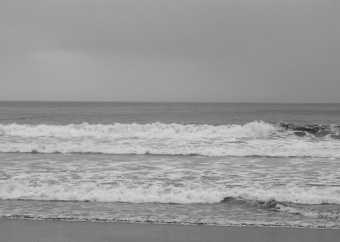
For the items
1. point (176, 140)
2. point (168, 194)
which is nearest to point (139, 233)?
point (168, 194)

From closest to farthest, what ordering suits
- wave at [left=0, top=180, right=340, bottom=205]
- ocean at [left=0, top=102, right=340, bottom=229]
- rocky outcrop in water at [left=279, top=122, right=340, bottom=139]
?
ocean at [left=0, top=102, right=340, bottom=229] < wave at [left=0, top=180, right=340, bottom=205] < rocky outcrop in water at [left=279, top=122, right=340, bottom=139]

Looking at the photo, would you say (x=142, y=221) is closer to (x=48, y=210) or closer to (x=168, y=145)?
(x=48, y=210)

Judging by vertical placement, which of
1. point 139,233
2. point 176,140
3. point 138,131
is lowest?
point 139,233

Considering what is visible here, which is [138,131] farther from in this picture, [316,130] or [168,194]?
[168,194]

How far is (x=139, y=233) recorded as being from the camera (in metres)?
7.02

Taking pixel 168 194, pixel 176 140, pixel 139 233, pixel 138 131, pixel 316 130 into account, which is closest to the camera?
pixel 139 233

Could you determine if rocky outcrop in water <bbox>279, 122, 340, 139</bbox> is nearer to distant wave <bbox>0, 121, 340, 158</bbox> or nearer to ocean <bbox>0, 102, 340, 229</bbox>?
distant wave <bbox>0, 121, 340, 158</bbox>

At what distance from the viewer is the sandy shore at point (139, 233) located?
671cm

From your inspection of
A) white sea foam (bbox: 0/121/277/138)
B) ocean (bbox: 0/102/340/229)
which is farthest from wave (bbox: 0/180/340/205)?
white sea foam (bbox: 0/121/277/138)

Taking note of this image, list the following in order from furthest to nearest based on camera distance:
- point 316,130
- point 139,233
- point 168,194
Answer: point 316,130, point 168,194, point 139,233

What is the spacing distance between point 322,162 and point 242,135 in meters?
10.1

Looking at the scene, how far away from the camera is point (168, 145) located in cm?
2028

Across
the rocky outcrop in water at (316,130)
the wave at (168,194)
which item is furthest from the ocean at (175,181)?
the rocky outcrop in water at (316,130)

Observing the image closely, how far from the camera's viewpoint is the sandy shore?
6715 millimetres
